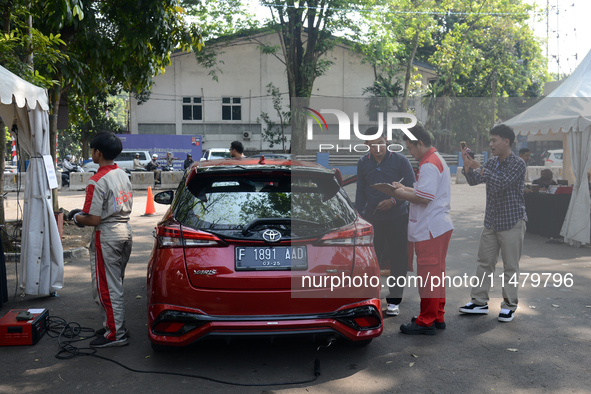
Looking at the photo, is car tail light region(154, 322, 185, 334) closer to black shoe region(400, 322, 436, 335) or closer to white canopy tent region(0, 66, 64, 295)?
black shoe region(400, 322, 436, 335)

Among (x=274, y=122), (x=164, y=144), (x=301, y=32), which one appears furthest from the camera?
(x=274, y=122)

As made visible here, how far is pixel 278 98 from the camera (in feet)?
121

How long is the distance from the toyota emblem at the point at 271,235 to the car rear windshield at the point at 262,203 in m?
0.09

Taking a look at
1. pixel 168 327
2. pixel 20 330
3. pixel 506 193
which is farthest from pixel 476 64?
pixel 168 327

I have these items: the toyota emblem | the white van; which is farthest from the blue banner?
the toyota emblem

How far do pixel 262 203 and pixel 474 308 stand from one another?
2728 millimetres

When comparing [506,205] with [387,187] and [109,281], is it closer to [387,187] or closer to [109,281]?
[387,187]

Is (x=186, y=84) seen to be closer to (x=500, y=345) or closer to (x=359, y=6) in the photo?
(x=359, y=6)

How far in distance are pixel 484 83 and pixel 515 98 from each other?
552cm

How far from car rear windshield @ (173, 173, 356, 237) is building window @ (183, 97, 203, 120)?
3439cm

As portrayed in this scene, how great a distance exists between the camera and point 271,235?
4.03m

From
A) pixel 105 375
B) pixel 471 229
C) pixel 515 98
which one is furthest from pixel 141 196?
pixel 515 98

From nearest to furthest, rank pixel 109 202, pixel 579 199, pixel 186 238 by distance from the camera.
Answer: pixel 186 238 → pixel 109 202 → pixel 579 199

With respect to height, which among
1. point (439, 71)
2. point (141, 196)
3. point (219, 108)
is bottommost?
point (141, 196)
